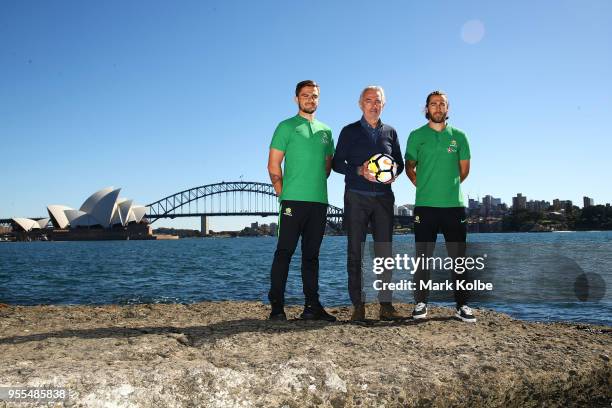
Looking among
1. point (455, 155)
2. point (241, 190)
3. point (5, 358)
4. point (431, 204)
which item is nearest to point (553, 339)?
point (431, 204)

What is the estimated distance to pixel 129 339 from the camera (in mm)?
3031

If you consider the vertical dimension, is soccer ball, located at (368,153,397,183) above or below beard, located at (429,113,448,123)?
below

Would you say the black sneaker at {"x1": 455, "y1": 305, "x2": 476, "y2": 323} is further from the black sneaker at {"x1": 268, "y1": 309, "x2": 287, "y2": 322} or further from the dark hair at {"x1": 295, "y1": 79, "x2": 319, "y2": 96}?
the dark hair at {"x1": 295, "y1": 79, "x2": 319, "y2": 96}

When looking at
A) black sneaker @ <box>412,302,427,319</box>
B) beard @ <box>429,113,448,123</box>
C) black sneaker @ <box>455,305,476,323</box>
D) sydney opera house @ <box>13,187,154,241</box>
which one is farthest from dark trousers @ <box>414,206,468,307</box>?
sydney opera house @ <box>13,187,154,241</box>

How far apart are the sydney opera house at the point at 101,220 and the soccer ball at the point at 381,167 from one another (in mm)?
94769

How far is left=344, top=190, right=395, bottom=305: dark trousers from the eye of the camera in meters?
3.96

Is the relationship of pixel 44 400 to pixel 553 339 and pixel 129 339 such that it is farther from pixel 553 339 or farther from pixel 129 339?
pixel 553 339

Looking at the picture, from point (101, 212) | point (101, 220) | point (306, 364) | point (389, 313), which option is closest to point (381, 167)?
point (389, 313)

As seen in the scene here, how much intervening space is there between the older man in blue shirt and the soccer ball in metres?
0.04

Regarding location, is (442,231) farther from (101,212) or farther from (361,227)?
(101,212)

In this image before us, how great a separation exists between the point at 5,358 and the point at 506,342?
3.00m

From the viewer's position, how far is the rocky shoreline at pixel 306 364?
2.19m

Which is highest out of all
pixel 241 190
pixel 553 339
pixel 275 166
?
pixel 241 190

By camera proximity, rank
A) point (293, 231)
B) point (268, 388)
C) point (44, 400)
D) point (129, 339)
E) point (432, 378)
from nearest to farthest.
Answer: point (44, 400)
point (268, 388)
point (432, 378)
point (129, 339)
point (293, 231)
